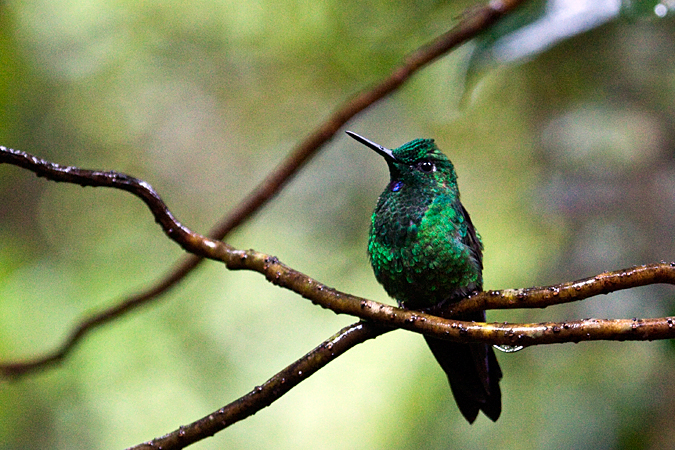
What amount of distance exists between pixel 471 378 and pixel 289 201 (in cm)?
306

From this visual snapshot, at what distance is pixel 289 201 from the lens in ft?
14.7

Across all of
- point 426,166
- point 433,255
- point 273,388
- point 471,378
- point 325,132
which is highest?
point 325,132

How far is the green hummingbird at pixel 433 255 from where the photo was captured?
1544 mm

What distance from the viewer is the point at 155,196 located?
1359 millimetres

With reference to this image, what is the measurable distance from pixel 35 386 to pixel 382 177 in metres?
2.70

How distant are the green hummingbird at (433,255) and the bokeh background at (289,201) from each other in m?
1.54

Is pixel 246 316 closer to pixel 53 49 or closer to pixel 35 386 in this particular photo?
pixel 35 386

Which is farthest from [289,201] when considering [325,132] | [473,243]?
[473,243]

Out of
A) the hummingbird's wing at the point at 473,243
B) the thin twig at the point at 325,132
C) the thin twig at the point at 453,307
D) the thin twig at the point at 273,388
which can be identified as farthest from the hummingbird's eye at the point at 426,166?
the thin twig at the point at 273,388

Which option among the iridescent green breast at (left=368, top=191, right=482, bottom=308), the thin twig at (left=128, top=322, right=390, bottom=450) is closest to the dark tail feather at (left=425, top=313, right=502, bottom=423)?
the iridescent green breast at (left=368, top=191, right=482, bottom=308)

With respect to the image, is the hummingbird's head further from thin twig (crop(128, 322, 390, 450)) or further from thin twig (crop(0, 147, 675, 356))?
thin twig (crop(128, 322, 390, 450))

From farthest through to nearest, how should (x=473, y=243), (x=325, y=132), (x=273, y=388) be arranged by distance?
1. (x=325, y=132)
2. (x=473, y=243)
3. (x=273, y=388)

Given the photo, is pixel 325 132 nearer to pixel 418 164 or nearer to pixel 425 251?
pixel 418 164

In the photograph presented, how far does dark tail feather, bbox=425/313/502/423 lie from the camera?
1521 mm
